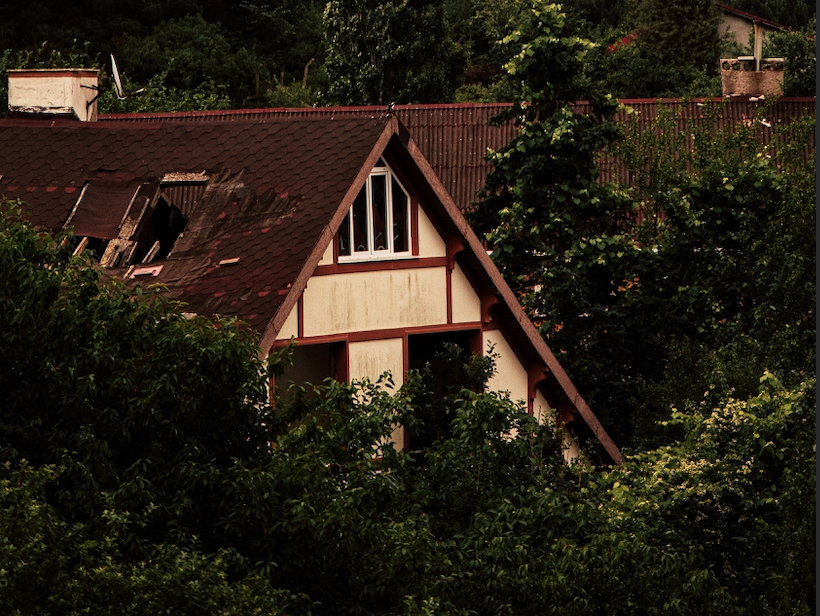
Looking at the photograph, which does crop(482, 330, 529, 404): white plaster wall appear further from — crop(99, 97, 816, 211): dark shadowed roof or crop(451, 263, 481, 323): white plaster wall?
crop(99, 97, 816, 211): dark shadowed roof

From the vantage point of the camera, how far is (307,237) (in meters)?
19.1

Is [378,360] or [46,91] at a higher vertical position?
[46,91]

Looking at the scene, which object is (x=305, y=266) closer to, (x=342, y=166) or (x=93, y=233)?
(x=342, y=166)

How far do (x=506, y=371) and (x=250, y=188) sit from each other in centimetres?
410

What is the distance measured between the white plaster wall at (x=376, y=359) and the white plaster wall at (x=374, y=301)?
0.67 feet

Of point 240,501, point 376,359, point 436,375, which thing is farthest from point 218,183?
point 240,501

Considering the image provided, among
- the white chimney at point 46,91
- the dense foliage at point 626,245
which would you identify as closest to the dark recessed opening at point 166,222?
the white chimney at point 46,91

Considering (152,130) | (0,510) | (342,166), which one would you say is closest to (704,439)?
(342,166)

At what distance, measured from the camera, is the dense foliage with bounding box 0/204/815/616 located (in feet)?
38.1

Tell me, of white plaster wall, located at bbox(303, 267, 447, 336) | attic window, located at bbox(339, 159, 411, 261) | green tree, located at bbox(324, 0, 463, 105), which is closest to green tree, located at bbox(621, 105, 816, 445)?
white plaster wall, located at bbox(303, 267, 447, 336)

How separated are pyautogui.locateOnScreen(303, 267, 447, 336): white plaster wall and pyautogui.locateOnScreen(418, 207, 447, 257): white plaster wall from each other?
0.20 meters

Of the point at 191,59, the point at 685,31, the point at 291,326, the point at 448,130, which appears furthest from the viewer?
the point at 685,31

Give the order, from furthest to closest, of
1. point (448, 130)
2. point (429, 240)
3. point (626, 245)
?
point (448, 130)
point (626, 245)
point (429, 240)

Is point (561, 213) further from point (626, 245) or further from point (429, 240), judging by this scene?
point (429, 240)
